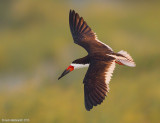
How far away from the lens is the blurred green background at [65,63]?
29.9 feet

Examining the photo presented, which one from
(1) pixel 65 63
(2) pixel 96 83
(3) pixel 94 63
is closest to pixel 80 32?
(3) pixel 94 63

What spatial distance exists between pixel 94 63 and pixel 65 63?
4192 millimetres

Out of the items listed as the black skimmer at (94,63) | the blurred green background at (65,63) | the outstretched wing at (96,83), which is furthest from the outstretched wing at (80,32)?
the blurred green background at (65,63)

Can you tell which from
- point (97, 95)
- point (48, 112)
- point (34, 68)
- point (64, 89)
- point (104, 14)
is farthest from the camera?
point (104, 14)

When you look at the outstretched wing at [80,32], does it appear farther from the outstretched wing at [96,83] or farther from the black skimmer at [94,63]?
the outstretched wing at [96,83]

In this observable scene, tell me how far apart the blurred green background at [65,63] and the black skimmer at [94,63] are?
1.97 m

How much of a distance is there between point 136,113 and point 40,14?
5.04 metres

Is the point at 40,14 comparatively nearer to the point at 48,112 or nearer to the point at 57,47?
the point at 57,47

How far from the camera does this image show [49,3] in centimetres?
1353

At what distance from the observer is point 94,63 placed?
20.7ft

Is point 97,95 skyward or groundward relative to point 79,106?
skyward

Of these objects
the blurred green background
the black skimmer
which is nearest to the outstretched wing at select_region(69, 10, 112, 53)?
the black skimmer

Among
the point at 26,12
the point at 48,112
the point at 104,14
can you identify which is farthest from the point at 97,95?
the point at 26,12

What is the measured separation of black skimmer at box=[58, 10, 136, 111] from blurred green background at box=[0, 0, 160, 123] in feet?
6.47
